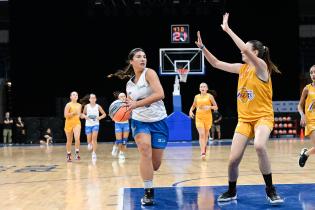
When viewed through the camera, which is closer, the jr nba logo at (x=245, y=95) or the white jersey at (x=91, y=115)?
the jr nba logo at (x=245, y=95)

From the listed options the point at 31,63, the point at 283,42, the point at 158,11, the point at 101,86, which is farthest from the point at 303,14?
the point at 31,63

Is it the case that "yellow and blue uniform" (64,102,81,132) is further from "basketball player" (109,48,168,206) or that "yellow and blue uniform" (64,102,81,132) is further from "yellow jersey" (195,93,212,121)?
"basketball player" (109,48,168,206)

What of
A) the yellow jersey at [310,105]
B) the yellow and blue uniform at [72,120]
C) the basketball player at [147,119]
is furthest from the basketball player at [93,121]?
the basketball player at [147,119]

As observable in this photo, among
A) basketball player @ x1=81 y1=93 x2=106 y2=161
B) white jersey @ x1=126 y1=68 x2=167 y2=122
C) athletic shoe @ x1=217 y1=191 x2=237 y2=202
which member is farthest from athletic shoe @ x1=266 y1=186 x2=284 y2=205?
basketball player @ x1=81 y1=93 x2=106 y2=161

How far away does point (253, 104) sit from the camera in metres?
6.04

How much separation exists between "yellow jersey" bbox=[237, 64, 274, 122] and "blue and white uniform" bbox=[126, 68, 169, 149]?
1.01 meters

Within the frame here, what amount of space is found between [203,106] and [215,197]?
665 centimetres

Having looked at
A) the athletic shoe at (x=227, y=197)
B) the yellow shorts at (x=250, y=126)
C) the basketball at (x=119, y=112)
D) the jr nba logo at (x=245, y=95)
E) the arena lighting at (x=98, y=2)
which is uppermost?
the arena lighting at (x=98, y=2)

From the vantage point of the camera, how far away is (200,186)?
7.57m

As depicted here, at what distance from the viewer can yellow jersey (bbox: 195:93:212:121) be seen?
1291cm

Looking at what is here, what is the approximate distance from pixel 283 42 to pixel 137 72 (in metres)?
21.6

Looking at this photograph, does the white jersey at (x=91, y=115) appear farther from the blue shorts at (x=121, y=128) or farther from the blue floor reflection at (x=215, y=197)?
the blue floor reflection at (x=215, y=197)

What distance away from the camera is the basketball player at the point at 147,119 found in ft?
19.9

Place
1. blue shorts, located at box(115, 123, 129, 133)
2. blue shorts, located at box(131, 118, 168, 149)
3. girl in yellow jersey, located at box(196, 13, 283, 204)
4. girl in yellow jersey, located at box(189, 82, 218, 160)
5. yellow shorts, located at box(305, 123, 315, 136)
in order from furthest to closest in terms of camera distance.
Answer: blue shorts, located at box(115, 123, 129, 133)
girl in yellow jersey, located at box(189, 82, 218, 160)
yellow shorts, located at box(305, 123, 315, 136)
blue shorts, located at box(131, 118, 168, 149)
girl in yellow jersey, located at box(196, 13, 283, 204)
